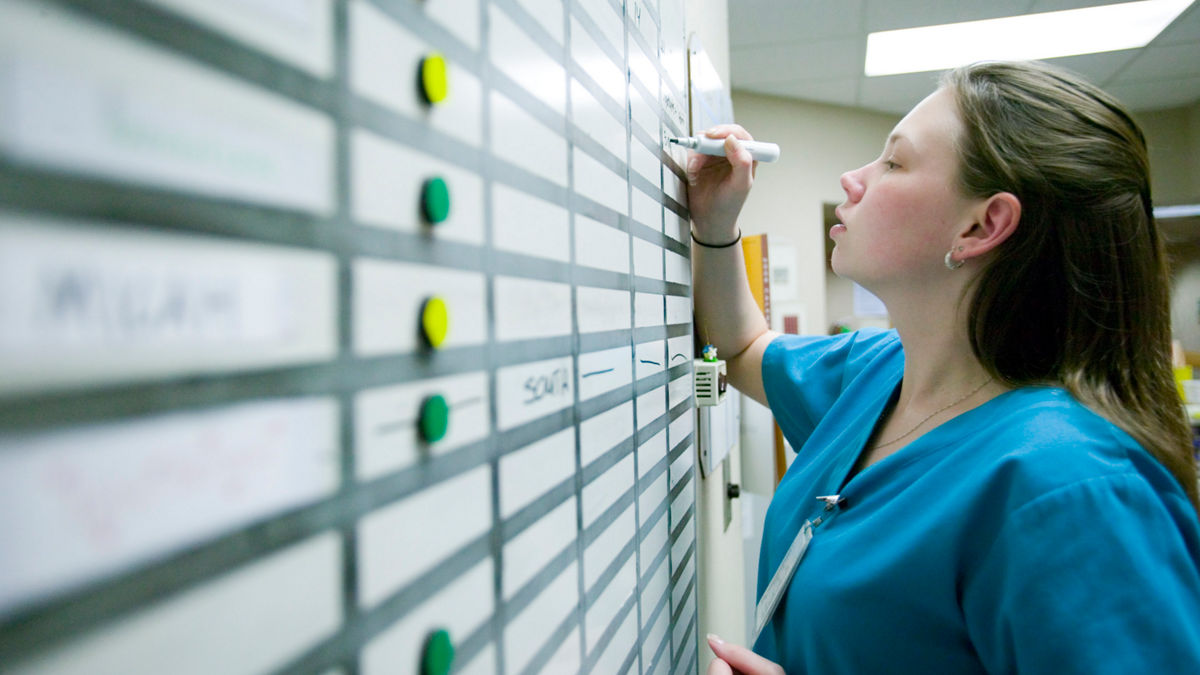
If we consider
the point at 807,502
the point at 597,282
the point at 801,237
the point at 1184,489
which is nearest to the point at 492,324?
the point at 597,282

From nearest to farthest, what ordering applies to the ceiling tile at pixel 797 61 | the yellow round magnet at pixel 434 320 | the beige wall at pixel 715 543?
the yellow round magnet at pixel 434 320
the beige wall at pixel 715 543
the ceiling tile at pixel 797 61

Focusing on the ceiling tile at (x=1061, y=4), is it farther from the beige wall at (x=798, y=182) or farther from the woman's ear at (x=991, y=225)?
the woman's ear at (x=991, y=225)

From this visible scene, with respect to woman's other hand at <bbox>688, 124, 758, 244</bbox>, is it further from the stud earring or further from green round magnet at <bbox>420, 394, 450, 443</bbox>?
green round magnet at <bbox>420, 394, 450, 443</bbox>

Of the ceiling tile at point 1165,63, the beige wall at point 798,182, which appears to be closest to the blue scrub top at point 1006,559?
the beige wall at point 798,182

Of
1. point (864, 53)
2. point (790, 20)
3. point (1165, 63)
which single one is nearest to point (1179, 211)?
point (1165, 63)

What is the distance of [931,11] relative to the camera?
8.68 feet

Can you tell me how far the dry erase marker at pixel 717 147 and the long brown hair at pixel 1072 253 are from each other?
0.27 metres

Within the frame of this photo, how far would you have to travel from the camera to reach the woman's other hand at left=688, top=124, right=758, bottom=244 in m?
0.96

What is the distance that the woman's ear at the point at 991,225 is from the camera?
30.0 inches

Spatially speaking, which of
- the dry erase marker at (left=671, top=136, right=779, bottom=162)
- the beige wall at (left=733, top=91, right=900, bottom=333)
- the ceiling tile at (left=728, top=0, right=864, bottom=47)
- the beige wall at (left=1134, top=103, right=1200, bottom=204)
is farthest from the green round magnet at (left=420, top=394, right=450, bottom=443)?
the beige wall at (left=1134, top=103, right=1200, bottom=204)

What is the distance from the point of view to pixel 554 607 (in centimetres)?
52

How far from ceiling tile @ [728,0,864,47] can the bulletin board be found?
2.44 m

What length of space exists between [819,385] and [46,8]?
1084 millimetres

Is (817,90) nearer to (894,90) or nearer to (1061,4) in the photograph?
(894,90)
